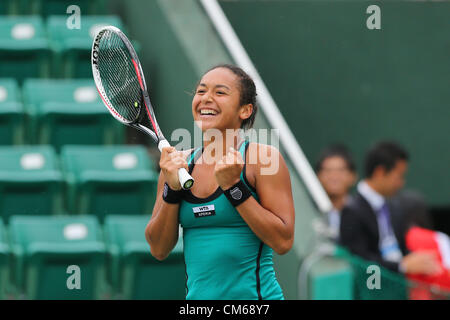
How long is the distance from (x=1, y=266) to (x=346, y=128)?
140 inches

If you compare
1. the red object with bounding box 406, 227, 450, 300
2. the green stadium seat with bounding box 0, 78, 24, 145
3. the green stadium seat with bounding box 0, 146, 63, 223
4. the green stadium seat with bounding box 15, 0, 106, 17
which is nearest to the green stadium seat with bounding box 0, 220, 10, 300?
the green stadium seat with bounding box 0, 146, 63, 223

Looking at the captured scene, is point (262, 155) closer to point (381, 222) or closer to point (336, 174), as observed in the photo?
point (381, 222)

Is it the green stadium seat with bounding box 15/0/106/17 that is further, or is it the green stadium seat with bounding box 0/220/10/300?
the green stadium seat with bounding box 15/0/106/17

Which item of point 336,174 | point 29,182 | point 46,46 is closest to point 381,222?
point 336,174

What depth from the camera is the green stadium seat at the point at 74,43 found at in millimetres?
6242

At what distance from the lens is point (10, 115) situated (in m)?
5.66

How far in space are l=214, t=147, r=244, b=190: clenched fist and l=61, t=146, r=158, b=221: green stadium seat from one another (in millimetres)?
2761

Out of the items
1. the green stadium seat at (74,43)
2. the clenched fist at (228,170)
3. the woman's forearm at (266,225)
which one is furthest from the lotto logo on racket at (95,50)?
the green stadium seat at (74,43)

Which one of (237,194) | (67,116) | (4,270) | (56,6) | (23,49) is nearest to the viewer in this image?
(237,194)

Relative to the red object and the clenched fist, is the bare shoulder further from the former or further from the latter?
the red object

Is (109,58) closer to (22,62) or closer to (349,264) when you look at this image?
(349,264)

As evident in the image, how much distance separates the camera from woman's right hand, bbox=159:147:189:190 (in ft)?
8.79

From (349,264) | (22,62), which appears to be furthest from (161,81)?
(349,264)

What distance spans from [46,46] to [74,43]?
0.18 meters
